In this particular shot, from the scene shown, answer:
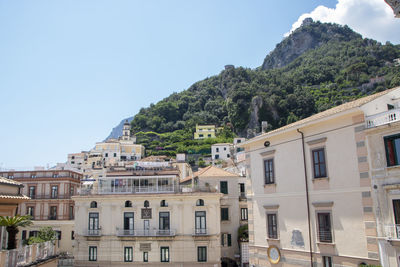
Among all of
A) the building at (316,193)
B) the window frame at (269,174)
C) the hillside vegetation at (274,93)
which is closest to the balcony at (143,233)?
the building at (316,193)

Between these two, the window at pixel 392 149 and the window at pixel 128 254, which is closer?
the window at pixel 392 149

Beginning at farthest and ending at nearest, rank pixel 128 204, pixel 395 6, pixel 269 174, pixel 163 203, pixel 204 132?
pixel 204 132 < pixel 128 204 < pixel 163 203 < pixel 269 174 < pixel 395 6

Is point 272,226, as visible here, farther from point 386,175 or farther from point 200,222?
point 200,222

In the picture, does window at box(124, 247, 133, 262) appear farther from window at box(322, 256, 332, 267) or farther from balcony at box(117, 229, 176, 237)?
window at box(322, 256, 332, 267)

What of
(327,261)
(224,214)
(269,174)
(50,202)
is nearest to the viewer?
(327,261)

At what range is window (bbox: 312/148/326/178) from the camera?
17203mm

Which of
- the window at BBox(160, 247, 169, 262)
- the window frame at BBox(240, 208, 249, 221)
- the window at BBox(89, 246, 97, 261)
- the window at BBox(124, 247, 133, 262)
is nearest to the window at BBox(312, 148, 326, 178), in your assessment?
the window at BBox(160, 247, 169, 262)

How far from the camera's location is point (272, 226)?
19766mm

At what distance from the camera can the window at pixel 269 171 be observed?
2030 cm

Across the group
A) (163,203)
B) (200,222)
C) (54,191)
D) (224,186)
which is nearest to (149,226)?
(163,203)

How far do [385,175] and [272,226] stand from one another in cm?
745

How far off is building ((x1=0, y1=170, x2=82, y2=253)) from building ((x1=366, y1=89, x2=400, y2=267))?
3808 cm

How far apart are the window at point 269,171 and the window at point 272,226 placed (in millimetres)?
1902

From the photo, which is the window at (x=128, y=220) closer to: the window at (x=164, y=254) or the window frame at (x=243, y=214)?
the window at (x=164, y=254)
